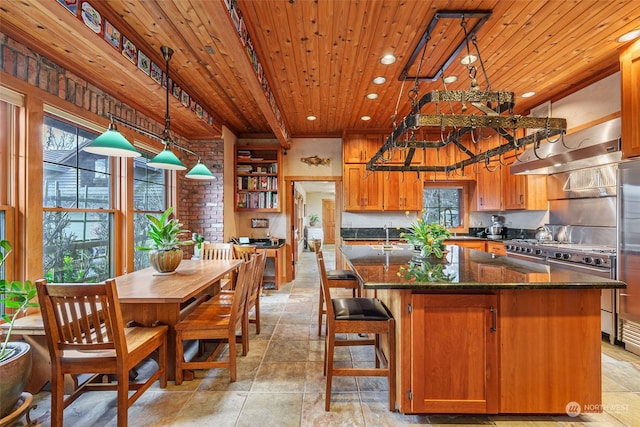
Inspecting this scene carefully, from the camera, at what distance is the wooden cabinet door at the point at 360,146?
5.02 meters

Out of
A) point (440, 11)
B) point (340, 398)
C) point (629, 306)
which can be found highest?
point (440, 11)

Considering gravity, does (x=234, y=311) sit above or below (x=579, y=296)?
below

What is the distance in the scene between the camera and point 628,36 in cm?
244

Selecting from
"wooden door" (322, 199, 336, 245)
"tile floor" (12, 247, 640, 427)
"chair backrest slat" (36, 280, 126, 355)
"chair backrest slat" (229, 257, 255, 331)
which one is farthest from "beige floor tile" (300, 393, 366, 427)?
"wooden door" (322, 199, 336, 245)

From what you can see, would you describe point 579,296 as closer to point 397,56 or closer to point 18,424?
point 397,56

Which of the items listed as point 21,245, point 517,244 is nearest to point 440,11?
point 517,244

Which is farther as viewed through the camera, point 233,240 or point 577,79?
point 233,240

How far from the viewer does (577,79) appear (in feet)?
10.7

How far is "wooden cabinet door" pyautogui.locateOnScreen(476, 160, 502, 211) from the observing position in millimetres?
4613

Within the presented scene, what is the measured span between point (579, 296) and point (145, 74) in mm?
3628

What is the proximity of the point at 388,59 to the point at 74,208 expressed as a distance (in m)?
3.27

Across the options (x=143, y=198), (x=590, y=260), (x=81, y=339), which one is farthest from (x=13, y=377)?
(x=590, y=260)

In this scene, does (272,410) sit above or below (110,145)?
below

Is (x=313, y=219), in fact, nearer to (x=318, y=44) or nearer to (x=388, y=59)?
(x=388, y=59)
